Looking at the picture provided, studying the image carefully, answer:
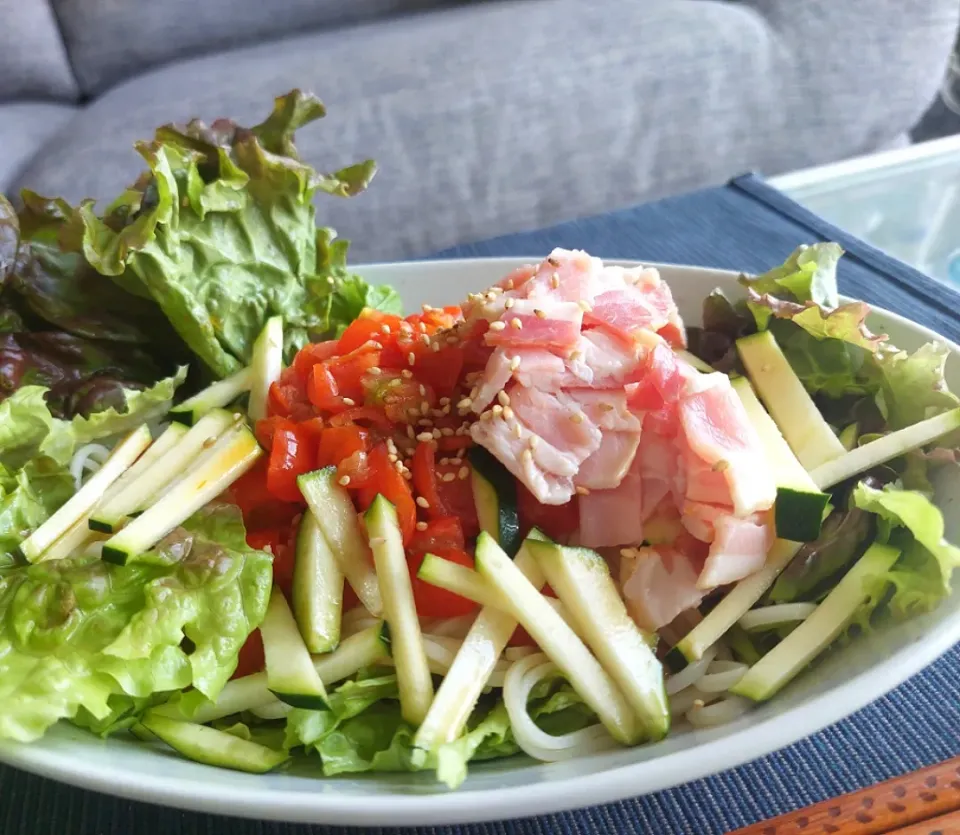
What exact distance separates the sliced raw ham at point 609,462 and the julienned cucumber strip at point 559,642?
7.1 inches

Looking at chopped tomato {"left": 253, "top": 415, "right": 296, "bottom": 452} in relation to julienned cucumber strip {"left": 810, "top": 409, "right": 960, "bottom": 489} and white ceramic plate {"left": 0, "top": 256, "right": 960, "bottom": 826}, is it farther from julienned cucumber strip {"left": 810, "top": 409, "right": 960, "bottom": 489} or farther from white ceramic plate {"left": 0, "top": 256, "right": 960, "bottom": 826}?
julienned cucumber strip {"left": 810, "top": 409, "right": 960, "bottom": 489}

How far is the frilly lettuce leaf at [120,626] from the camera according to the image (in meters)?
1.16

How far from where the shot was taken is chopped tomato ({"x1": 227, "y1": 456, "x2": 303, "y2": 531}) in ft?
5.00

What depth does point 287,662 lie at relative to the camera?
125 cm

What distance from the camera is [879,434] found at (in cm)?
148

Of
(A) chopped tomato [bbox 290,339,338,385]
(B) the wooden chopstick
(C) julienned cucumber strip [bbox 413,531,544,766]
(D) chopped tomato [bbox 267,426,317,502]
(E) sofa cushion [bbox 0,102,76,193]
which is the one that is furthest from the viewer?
(E) sofa cushion [bbox 0,102,76,193]

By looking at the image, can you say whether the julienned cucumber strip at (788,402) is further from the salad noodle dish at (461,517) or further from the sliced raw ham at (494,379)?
the sliced raw ham at (494,379)

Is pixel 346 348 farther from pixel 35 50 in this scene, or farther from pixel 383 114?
pixel 35 50

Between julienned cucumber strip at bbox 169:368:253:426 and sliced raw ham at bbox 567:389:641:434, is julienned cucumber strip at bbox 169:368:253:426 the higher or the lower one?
the lower one

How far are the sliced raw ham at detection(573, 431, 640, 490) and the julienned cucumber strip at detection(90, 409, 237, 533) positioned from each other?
645 mm

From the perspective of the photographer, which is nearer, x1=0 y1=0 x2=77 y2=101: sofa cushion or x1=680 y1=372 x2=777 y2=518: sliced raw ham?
x1=680 y1=372 x2=777 y2=518: sliced raw ham

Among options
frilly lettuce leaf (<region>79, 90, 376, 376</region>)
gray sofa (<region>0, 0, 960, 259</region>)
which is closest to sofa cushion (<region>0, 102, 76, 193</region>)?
gray sofa (<region>0, 0, 960, 259</region>)

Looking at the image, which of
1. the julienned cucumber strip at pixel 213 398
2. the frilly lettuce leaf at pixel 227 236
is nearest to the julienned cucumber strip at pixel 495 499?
the julienned cucumber strip at pixel 213 398

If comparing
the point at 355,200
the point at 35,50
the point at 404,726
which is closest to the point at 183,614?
the point at 404,726
